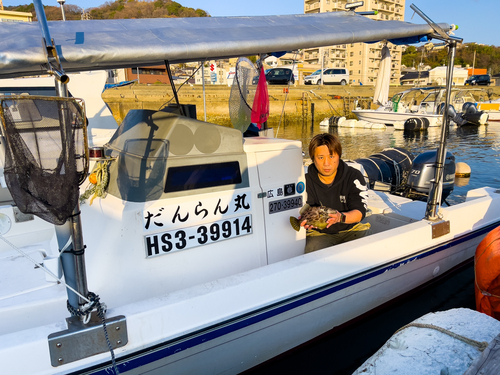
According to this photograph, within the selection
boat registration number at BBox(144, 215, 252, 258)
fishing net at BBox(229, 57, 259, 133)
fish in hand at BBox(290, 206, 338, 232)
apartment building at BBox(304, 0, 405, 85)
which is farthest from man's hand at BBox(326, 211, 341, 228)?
apartment building at BBox(304, 0, 405, 85)

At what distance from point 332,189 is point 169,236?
1.61m

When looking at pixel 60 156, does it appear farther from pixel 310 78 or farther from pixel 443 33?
pixel 310 78

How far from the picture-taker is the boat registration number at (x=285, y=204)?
293 centimetres

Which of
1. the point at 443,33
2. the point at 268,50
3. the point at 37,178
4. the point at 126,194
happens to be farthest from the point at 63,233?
the point at 443,33

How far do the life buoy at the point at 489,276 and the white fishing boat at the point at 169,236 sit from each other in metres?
0.55

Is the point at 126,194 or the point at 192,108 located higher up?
the point at 192,108

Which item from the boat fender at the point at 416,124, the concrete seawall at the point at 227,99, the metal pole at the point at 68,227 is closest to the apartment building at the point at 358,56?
the concrete seawall at the point at 227,99

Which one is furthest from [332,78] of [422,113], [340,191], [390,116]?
[340,191]

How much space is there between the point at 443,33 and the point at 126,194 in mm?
2973

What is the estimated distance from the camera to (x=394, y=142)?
711 inches

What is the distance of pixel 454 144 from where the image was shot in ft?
55.2

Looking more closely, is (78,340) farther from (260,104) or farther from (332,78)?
(332,78)

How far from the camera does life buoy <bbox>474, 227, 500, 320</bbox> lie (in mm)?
3174

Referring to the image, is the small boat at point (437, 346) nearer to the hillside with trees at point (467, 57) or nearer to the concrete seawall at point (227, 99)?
the concrete seawall at point (227, 99)
